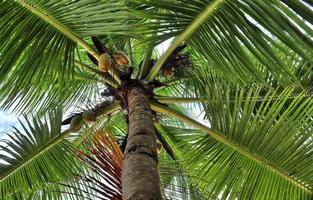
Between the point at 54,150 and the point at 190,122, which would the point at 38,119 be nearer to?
the point at 54,150

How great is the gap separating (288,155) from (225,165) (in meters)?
0.47

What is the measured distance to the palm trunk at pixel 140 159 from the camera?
73.5 inches

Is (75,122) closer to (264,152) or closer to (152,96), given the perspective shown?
(152,96)

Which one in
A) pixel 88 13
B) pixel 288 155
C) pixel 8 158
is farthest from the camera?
pixel 8 158

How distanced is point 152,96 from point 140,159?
124 cm

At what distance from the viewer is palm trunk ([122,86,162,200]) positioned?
73.5 inches

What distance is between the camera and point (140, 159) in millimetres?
2164

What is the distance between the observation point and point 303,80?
3752 millimetres

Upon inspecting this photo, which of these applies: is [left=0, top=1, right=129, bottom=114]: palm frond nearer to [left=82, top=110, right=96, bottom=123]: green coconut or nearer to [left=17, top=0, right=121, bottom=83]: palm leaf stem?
[left=17, top=0, right=121, bottom=83]: palm leaf stem

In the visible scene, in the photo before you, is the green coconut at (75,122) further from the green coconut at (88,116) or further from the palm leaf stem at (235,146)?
the palm leaf stem at (235,146)

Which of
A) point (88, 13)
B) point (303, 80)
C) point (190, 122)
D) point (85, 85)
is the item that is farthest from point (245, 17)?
point (85, 85)

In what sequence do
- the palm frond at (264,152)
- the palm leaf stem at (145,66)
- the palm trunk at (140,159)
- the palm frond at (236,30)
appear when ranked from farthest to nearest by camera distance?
1. the palm leaf stem at (145,66)
2. the palm frond at (264,152)
3. the palm frond at (236,30)
4. the palm trunk at (140,159)

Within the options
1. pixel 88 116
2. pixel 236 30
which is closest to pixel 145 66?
pixel 88 116

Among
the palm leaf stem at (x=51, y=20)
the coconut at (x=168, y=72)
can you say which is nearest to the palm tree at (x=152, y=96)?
the palm leaf stem at (x=51, y=20)
